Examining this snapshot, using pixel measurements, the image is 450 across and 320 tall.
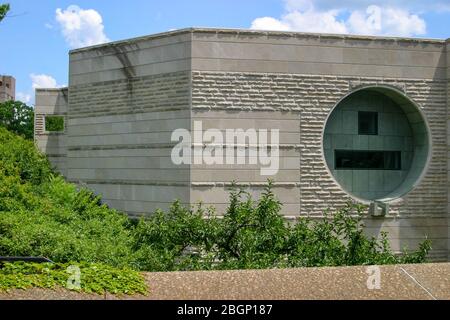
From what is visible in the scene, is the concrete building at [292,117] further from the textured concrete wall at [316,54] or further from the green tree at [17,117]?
the green tree at [17,117]

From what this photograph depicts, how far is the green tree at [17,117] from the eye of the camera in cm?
5688

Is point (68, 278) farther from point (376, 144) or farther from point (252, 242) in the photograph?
point (376, 144)

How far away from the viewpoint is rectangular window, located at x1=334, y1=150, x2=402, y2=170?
2327 cm

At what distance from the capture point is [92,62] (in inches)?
995

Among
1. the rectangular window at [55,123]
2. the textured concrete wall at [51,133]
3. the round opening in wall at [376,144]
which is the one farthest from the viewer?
the rectangular window at [55,123]

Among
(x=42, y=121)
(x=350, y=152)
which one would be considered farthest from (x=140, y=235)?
(x=42, y=121)

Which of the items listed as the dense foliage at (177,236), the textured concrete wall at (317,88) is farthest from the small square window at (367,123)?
the dense foliage at (177,236)

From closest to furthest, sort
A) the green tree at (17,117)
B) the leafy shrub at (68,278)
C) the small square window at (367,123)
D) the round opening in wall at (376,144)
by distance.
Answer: the leafy shrub at (68,278) → the round opening in wall at (376,144) → the small square window at (367,123) → the green tree at (17,117)

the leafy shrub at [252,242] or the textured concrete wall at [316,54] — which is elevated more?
the textured concrete wall at [316,54]

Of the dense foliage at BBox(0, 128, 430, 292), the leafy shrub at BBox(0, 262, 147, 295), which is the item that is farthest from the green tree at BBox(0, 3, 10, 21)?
the leafy shrub at BBox(0, 262, 147, 295)

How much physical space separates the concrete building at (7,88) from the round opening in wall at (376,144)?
52.9m

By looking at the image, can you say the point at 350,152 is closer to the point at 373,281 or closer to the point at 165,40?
the point at 165,40

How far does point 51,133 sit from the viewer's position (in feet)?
97.8

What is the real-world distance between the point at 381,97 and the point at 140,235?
455 inches
